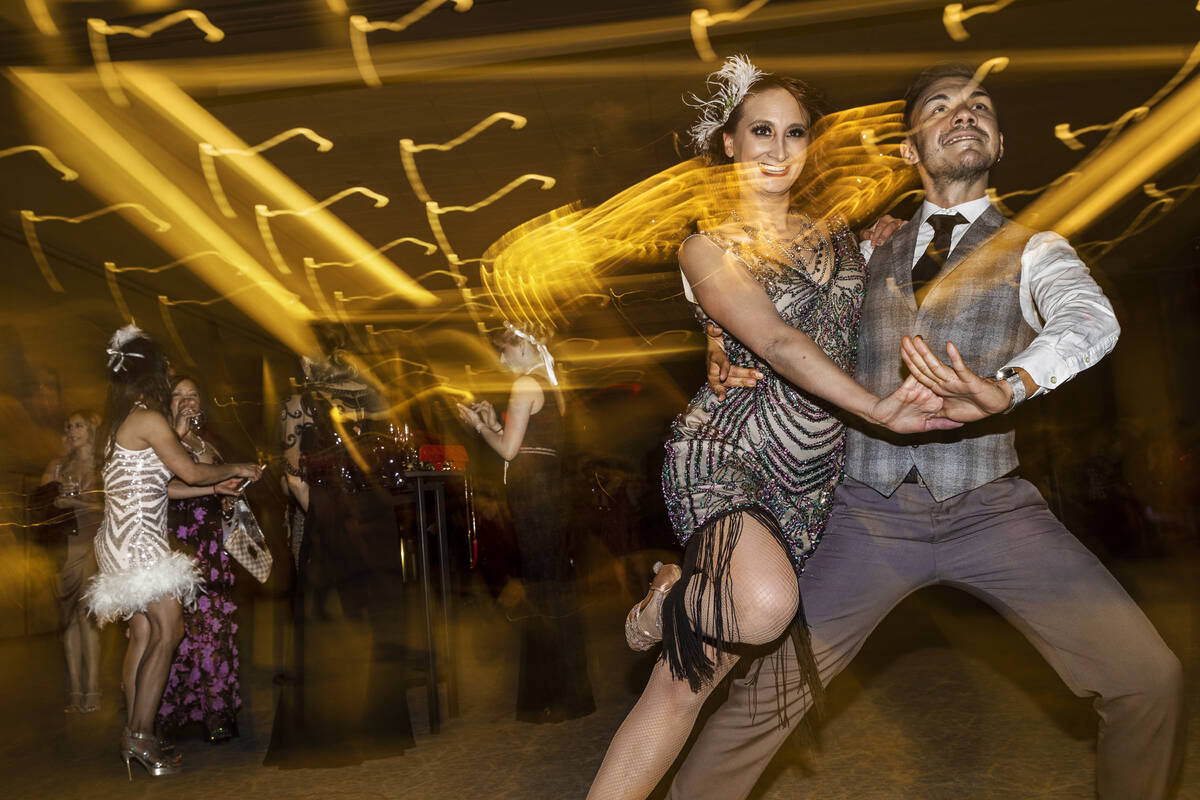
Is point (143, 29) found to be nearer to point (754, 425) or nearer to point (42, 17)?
point (42, 17)

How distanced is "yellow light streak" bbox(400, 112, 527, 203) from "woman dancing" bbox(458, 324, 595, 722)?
2.88 meters

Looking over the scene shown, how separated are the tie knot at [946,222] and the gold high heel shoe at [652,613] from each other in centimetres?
95

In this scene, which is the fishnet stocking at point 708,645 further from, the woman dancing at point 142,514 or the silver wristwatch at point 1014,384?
the woman dancing at point 142,514

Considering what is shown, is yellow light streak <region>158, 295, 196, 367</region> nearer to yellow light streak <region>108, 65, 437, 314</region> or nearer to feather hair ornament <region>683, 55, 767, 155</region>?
yellow light streak <region>108, 65, 437, 314</region>

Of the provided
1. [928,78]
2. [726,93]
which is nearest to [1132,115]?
[928,78]

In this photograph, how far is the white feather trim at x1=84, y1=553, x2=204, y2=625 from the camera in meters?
4.14

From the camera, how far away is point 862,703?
4.29m

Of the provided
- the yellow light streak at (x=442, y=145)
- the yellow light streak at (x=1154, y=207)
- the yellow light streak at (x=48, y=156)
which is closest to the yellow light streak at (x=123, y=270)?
the yellow light streak at (x=48, y=156)

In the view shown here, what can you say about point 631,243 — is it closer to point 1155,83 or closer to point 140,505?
point 140,505

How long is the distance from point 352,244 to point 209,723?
26.3 feet

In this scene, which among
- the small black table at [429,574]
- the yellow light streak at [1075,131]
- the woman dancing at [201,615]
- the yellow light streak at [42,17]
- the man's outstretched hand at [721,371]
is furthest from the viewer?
the yellow light streak at [1075,131]

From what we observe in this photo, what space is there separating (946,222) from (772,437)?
0.64 m

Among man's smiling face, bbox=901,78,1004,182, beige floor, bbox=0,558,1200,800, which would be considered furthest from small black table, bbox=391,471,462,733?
man's smiling face, bbox=901,78,1004,182

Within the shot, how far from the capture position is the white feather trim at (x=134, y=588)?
4.14 m
